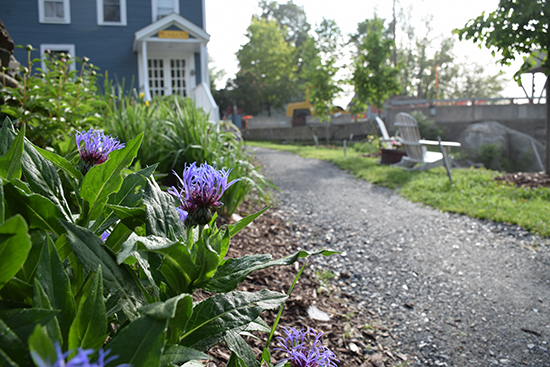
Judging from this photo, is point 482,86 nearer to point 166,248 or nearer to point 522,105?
point 522,105

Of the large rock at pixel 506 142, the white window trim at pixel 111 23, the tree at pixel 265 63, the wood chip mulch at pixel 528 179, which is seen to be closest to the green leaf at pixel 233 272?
the wood chip mulch at pixel 528 179

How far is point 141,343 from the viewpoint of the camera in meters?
0.49

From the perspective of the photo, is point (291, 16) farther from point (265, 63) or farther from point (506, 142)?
point (506, 142)

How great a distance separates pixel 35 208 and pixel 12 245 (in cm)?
18

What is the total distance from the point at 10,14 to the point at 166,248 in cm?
1509

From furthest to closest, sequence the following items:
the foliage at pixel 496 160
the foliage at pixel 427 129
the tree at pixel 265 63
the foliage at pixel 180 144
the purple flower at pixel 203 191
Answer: the tree at pixel 265 63
the foliage at pixel 427 129
the foliage at pixel 496 160
the foliage at pixel 180 144
the purple flower at pixel 203 191

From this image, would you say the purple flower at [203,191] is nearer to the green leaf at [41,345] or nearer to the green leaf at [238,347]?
the green leaf at [238,347]

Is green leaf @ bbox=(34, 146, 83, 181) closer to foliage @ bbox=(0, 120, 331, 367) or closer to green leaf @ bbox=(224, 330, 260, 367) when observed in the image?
foliage @ bbox=(0, 120, 331, 367)

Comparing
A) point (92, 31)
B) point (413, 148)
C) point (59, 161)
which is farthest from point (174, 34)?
point (59, 161)

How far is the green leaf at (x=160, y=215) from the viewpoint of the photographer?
27.7 inches

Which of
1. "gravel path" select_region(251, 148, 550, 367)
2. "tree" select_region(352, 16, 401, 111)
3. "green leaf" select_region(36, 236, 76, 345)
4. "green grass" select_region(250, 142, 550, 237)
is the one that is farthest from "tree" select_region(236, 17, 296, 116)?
"green leaf" select_region(36, 236, 76, 345)

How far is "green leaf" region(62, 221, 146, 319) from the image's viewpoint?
61cm

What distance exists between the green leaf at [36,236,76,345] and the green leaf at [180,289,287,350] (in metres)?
0.23

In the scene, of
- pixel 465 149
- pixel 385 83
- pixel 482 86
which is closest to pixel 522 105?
pixel 465 149
